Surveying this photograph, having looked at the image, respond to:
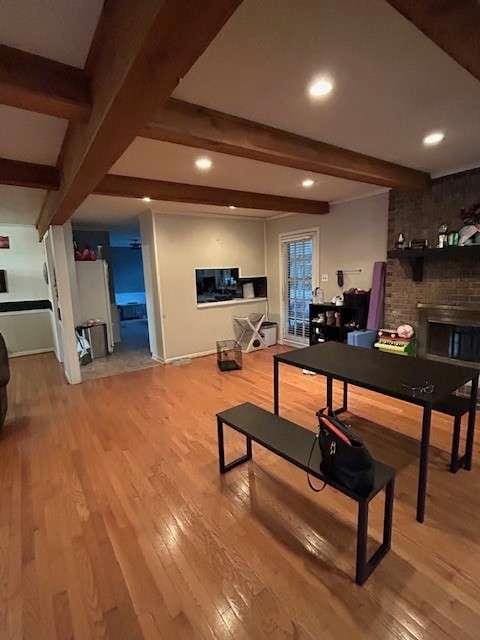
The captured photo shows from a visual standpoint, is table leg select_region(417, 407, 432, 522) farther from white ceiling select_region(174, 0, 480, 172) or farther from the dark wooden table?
white ceiling select_region(174, 0, 480, 172)

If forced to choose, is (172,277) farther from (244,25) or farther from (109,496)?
(244,25)

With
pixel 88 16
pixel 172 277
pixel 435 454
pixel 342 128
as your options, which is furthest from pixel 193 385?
pixel 88 16

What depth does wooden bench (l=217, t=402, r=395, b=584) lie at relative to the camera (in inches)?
55.8

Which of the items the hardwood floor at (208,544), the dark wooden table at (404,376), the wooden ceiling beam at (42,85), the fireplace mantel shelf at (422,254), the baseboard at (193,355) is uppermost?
the wooden ceiling beam at (42,85)

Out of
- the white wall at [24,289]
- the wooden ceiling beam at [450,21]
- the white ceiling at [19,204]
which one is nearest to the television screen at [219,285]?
the white ceiling at [19,204]

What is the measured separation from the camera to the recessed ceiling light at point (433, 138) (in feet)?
8.05

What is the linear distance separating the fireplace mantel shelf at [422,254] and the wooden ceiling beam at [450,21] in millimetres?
2310

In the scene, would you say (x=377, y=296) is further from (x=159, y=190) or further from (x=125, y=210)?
(x=125, y=210)

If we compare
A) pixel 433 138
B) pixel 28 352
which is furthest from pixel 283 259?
pixel 28 352

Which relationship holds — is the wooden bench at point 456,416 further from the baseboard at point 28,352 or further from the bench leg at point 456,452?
the baseboard at point 28,352

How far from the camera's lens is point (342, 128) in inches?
89.2

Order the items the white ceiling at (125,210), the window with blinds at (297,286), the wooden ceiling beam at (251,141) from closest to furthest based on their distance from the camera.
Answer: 1. the wooden ceiling beam at (251,141)
2. the white ceiling at (125,210)
3. the window with blinds at (297,286)

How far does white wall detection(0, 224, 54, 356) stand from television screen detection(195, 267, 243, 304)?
3.08 m

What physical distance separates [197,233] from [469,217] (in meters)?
3.75
